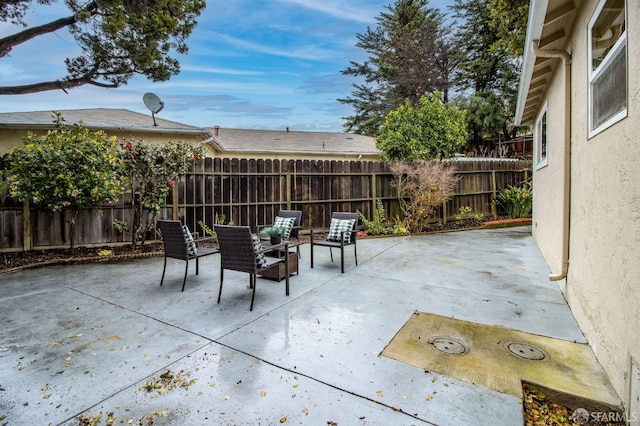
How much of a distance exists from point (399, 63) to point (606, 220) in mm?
21067

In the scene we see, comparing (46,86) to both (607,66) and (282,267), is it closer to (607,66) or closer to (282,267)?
(282,267)

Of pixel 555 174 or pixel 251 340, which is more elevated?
pixel 555 174

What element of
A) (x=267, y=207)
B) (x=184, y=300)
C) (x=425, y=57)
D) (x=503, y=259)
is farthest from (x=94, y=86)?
A: (x=425, y=57)

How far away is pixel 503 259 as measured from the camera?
5.75 meters

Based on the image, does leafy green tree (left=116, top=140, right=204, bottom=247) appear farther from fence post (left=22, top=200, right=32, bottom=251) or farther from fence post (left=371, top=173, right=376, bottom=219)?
fence post (left=371, top=173, right=376, bottom=219)

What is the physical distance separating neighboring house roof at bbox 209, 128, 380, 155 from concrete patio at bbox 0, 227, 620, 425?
25.0ft

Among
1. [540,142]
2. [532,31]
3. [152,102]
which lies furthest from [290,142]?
[532,31]

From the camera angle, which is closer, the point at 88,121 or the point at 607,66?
the point at 607,66

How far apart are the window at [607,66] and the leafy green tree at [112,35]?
866 centimetres

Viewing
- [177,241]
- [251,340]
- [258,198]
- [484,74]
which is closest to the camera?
[251,340]

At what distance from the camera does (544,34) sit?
3.81 metres

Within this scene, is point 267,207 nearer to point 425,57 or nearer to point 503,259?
point 503,259

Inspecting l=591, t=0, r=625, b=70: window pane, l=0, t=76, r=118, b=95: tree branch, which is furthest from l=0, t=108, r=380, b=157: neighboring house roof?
l=591, t=0, r=625, b=70: window pane

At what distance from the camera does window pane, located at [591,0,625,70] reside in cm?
225
